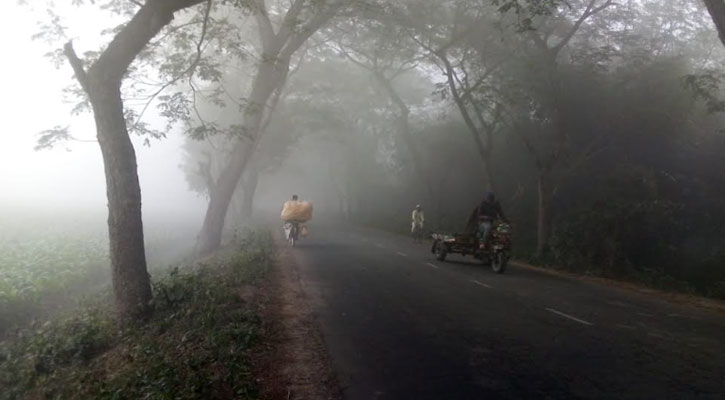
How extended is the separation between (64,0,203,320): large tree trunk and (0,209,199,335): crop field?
592cm

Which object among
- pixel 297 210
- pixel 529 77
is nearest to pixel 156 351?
pixel 297 210

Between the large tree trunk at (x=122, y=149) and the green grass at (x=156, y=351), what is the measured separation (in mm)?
580

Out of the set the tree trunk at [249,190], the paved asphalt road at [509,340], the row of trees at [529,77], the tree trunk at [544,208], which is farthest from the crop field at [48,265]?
the tree trunk at [544,208]

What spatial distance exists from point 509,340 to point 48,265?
56.1 feet

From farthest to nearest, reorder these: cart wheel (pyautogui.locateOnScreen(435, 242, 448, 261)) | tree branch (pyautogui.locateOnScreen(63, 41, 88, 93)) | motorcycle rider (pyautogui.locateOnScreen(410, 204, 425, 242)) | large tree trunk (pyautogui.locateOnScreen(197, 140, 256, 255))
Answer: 1. motorcycle rider (pyautogui.locateOnScreen(410, 204, 425, 242))
2. large tree trunk (pyautogui.locateOnScreen(197, 140, 256, 255))
3. cart wheel (pyautogui.locateOnScreen(435, 242, 448, 261))
4. tree branch (pyautogui.locateOnScreen(63, 41, 88, 93))

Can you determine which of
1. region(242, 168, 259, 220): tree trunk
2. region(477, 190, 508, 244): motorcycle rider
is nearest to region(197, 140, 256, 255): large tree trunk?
region(477, 190, 508, 244): motorcycle rider

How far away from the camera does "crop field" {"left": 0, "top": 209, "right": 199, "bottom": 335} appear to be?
16.0m

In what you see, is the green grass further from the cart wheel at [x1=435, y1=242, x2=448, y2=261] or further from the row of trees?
the cart wheel at [x1=435, y1=242, x2=448, y2=261]

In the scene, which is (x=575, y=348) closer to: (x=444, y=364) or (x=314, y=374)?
(x=444, y=364)

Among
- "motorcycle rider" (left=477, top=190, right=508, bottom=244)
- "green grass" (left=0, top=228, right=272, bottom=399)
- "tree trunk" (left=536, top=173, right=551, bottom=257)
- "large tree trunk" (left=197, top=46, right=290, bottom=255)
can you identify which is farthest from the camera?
"tree trunk" (left=536, top=173, right=551, bottom=257)

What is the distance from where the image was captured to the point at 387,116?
43.8 metres

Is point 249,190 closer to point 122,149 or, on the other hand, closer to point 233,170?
point 233,170

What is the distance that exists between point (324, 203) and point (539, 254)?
55.7 metres

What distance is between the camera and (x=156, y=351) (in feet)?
27.1
